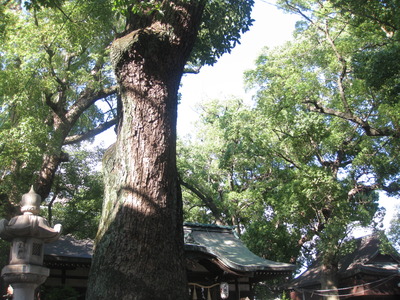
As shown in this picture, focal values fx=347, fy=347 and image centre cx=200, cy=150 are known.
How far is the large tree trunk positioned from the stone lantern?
2.14 meters

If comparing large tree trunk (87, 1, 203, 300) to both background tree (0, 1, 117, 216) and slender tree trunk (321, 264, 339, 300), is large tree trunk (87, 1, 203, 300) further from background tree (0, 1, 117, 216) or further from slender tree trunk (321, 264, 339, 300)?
slender tree trunk (321, 264, 339, 300)

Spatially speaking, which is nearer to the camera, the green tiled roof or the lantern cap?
the lantern cap

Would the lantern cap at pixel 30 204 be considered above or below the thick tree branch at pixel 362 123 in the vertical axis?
below

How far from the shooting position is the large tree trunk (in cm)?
332

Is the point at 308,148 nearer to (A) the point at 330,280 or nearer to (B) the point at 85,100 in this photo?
(A) the point at 330,280

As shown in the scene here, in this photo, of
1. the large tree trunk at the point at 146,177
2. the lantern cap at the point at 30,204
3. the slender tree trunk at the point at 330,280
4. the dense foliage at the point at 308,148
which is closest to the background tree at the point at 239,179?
the dense foliage at the point at 308,148

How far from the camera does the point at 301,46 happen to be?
1562 centimetres

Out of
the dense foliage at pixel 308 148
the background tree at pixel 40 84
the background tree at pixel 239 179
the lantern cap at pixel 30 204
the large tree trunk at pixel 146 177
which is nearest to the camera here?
the large tree trunk at pixel 146 177

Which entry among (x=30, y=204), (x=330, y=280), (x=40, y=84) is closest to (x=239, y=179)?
(x=330, y=280)

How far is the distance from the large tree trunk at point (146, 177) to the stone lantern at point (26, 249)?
2.14 meters

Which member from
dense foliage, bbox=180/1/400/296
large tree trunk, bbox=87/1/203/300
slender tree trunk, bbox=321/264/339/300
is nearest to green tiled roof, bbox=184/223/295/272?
dense foliage, bbox=180/1/400/296

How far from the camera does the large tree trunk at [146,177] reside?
3316mm

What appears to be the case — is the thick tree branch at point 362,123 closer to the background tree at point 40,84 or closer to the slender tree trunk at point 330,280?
the slender tree trunk at point 330,280

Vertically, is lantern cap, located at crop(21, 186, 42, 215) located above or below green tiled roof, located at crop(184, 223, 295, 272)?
above
